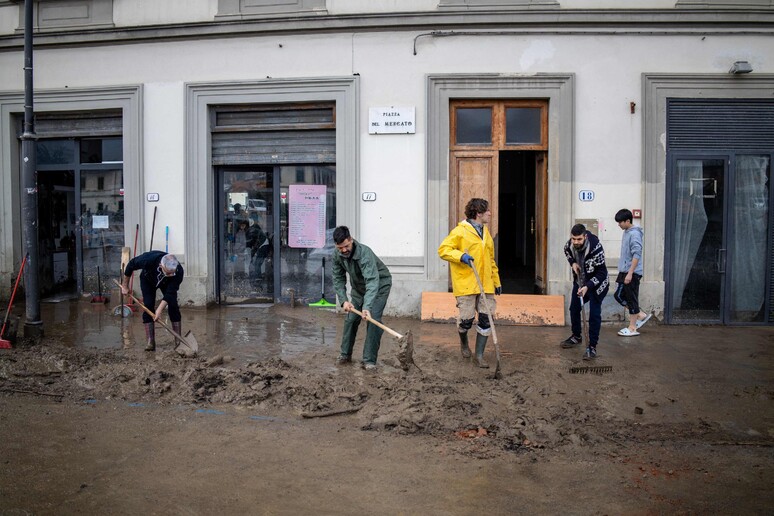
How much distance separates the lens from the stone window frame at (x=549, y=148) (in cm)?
1005

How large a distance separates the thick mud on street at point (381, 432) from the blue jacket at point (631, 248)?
1.42 meters

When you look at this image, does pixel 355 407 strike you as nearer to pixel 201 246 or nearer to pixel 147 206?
pixel 201 246

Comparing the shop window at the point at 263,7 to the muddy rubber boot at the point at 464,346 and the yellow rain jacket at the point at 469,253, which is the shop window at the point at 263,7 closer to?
the yellow rain jacket at the point at 469,253

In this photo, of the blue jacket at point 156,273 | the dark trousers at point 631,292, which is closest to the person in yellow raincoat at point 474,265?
the dark trousers at point 631,292

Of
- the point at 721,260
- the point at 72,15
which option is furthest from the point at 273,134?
the point at 721,260

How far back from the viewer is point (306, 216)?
11227 millimetres

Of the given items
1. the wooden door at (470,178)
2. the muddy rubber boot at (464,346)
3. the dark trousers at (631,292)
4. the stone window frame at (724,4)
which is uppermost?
the stone window frame at (724,4)

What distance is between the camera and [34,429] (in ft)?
16.5

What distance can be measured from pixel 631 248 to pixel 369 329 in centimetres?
421

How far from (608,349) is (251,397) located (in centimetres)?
492

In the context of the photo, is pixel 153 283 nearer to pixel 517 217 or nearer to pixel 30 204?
pixel 30 204

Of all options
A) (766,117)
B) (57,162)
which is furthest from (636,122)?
(57,162)

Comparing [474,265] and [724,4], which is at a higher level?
[724,4]

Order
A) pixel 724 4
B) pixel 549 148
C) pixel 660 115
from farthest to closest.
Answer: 1. pixel 549 148
2. pixel 660 115
3. pixel 724 4
